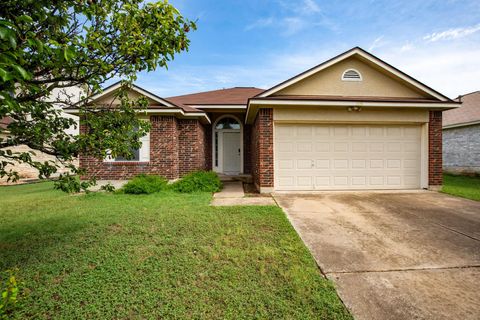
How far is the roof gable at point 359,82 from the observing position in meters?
7.82

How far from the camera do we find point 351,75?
8133 mm

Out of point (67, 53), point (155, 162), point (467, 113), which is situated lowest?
point (155, 162)

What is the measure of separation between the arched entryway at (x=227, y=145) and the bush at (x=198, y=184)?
12.1 feet

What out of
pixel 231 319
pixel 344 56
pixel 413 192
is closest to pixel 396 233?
pixel 231 319

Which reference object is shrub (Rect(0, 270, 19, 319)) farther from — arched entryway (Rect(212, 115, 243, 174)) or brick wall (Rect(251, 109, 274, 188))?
arched entryway (Rect(212, 115, 243, 174))

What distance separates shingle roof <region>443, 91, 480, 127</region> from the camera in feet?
41.2

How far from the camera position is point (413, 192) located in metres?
7.30

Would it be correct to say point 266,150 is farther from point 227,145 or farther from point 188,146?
point 227,145

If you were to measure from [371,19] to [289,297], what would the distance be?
12.7m

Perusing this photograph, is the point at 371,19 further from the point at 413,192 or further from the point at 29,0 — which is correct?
the point at 29,0

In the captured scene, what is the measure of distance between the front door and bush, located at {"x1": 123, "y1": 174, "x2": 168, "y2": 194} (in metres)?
4.66

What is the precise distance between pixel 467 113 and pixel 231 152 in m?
15.8

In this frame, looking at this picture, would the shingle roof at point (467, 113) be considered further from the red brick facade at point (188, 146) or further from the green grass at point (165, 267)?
the green grass at point (165, 267)

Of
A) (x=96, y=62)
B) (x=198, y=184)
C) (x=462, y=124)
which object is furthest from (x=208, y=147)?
(x=462, y=124)
